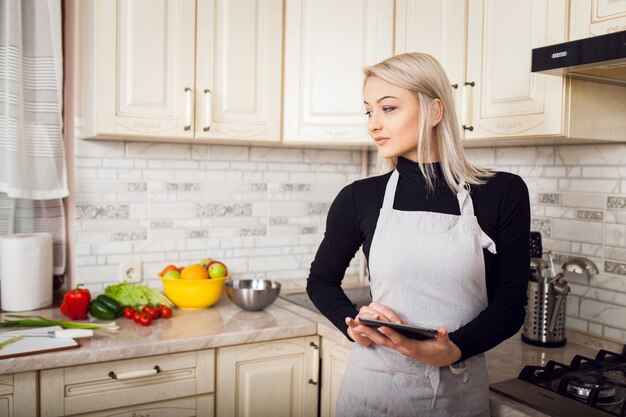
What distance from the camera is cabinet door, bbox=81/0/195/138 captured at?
87.8 inches

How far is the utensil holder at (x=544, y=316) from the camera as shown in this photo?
2.04 m

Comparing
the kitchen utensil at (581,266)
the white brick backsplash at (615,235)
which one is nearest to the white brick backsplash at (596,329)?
the kitchen utensil at (581,266)

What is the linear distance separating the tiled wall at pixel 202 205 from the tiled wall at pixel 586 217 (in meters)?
1.08

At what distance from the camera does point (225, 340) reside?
212 centimetres

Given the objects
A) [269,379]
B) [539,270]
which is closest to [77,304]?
[269,379]

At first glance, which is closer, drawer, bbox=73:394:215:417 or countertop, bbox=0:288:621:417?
countertop, bbox=0:288:621:417

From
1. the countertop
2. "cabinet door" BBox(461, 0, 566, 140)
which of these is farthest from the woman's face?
the countertop

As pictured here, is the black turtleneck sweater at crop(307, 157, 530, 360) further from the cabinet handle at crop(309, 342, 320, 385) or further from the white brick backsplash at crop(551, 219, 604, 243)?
the white brick backsplash at crop(551, 219, 604, 243)

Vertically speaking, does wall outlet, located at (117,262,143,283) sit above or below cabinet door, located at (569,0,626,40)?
below

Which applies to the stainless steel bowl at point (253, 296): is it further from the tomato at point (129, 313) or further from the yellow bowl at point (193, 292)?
the tomato at point (129, 313)

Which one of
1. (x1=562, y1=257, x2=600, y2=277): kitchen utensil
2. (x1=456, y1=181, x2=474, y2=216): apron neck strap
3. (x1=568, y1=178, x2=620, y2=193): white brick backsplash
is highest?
(x1=568, y1=178, x2=620, y2=193): white brick backsplash

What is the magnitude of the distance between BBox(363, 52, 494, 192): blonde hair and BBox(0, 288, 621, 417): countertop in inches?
23.1

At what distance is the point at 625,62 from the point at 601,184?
2.17 ft

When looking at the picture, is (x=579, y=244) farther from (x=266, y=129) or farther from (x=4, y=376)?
(x=4, y=376)
